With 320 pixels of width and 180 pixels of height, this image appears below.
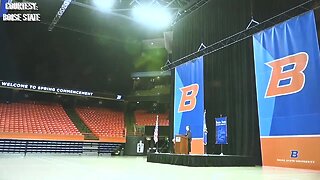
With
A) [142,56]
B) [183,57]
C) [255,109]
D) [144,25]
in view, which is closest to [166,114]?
[142,56]

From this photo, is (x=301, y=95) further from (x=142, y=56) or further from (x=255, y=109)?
(x=142, y=56)

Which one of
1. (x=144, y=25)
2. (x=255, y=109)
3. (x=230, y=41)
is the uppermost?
(x=144, y=25)

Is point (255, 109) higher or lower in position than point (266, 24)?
lower

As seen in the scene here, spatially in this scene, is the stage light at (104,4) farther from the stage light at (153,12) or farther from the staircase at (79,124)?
the staircase at (79,124)

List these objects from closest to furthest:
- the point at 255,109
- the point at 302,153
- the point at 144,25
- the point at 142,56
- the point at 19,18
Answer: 1. the point at 302,153
2. the point at 255,109
3. the point at 19,18
4. the point at 144,25
5. the point at 142,56

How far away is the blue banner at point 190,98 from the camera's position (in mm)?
9898

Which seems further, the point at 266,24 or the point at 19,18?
the point at 19,18

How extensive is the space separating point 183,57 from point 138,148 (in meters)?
6.76

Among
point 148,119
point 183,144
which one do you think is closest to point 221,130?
point 183,144

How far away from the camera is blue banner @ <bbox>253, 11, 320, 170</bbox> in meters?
6.24

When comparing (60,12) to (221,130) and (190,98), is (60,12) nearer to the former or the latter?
(190,98)

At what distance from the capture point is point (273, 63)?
7.32 meters

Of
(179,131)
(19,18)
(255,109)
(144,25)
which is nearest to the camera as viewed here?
(255,109)

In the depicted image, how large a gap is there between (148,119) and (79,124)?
4.48 meters
